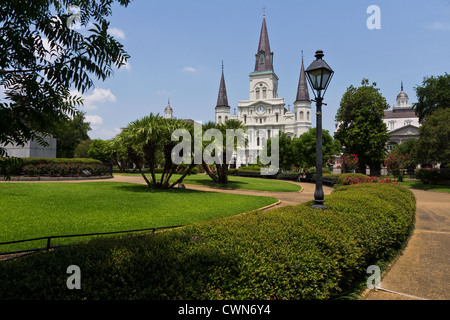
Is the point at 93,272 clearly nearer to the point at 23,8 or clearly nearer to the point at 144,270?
the point at 144,270

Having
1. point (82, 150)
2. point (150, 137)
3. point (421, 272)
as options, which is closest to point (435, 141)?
point (421, 272)

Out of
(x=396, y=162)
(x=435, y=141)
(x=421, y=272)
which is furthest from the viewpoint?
(x=396, y=162)

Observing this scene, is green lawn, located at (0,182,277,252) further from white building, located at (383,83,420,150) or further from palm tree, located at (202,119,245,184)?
white building, located at (383,83,420,150)

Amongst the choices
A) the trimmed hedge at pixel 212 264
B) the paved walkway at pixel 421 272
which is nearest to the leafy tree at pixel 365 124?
the paved walkway at pixel 421 272

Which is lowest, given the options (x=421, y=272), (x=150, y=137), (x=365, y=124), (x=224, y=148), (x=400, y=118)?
(x=421, y=272)

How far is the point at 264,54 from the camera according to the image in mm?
87125

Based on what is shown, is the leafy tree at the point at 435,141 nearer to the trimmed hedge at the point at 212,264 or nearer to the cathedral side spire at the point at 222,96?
the trimmed hedge at the point at 212,264

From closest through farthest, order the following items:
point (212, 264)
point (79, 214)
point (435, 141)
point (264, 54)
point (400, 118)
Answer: point (212, 264), point (79, 214), point (435, 141), point (264, 54), point (400, 118)

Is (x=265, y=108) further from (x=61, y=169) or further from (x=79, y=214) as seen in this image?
(x=79, y=214)

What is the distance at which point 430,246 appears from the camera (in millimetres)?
6652

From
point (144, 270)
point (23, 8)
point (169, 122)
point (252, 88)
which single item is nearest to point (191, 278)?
point (144, 270)

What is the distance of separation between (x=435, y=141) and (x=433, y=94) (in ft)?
60.5

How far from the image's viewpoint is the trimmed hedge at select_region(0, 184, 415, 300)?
7.32ft

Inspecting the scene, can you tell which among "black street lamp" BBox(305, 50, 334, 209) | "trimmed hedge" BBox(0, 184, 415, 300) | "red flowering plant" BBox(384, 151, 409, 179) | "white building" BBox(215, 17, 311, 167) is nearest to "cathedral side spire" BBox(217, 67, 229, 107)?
"white building" BBox(215, 17, 311, 167)
